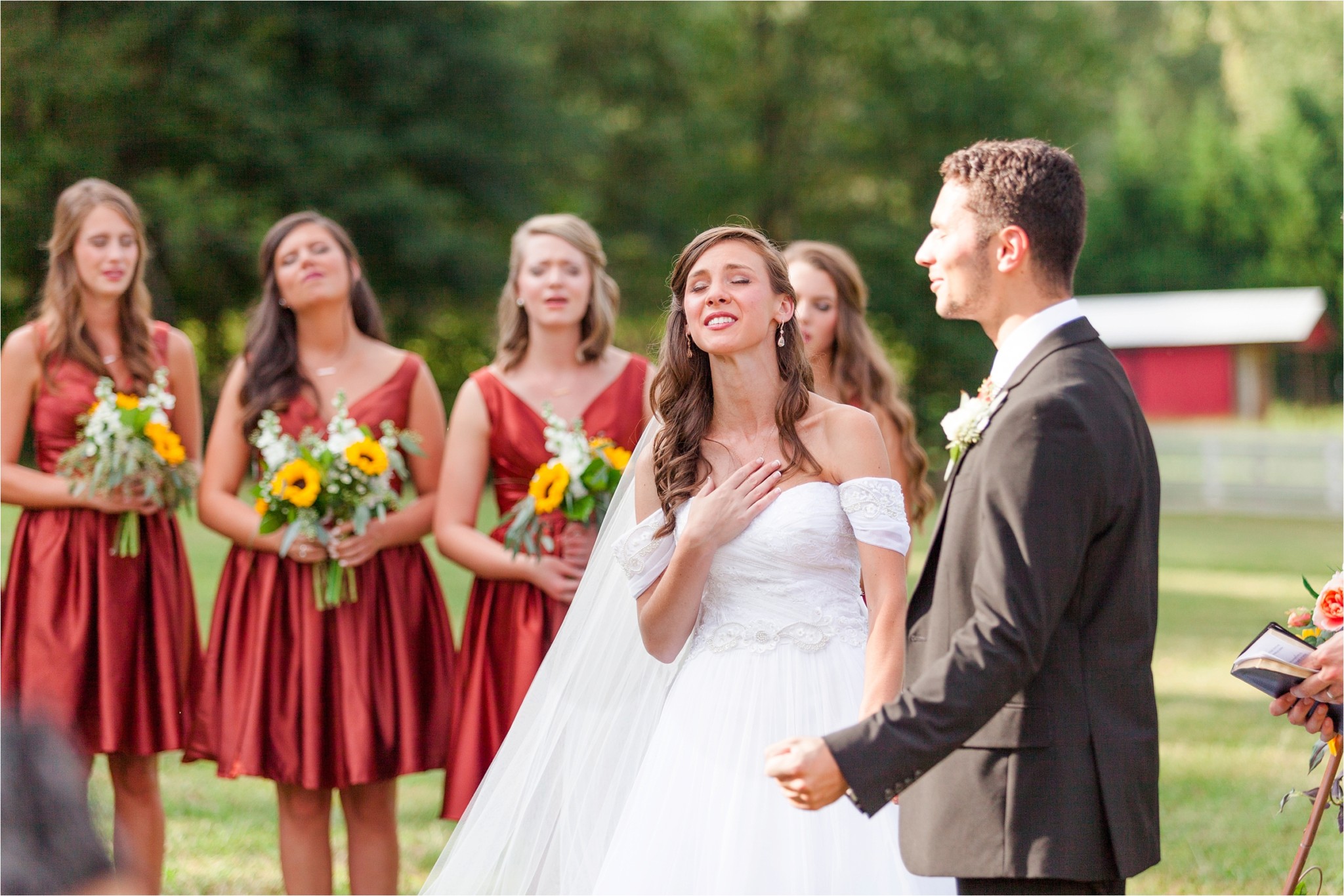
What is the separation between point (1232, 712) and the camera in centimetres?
955

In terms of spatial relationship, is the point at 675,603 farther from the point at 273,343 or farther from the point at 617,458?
the point at 273,343

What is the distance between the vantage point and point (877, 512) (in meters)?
3.54

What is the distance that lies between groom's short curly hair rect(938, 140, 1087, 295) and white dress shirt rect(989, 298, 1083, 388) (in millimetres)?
64

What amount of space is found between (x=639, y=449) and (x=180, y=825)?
4.00 meters

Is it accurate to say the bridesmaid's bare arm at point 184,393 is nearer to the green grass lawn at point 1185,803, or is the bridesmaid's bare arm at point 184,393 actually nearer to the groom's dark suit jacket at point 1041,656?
the green grass lawn at point 1185,803

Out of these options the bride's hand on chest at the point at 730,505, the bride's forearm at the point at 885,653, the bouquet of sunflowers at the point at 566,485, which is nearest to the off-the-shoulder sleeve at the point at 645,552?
the bride's hand on chest at the point at 730,505

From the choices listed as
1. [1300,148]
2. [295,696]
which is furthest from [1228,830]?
[1300,148]

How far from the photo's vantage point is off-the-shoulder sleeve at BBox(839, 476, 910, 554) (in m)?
3.53

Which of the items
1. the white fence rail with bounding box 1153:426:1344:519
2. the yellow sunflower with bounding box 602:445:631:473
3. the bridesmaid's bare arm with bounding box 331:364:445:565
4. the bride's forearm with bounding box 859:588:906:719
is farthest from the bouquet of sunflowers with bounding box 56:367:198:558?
the white fence rail with bounding box 1153:426:1344:519

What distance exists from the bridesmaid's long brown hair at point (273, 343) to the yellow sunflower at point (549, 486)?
103 centimetres

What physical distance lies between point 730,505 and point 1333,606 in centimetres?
158

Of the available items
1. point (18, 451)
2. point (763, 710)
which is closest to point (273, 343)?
point (18, 451)

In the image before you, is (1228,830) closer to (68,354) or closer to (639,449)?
(639,449)

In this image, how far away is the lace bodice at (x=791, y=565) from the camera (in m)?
3.58
